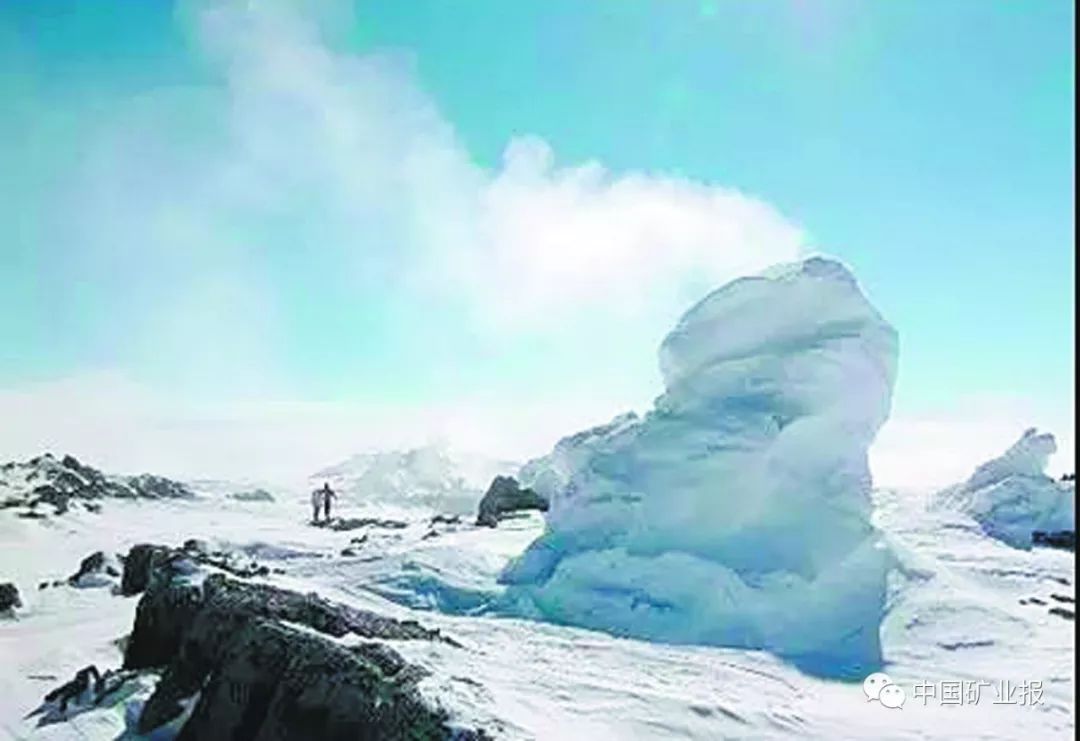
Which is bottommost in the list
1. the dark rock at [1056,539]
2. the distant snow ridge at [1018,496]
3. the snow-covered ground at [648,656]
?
the snow-covered ground at [648,656]

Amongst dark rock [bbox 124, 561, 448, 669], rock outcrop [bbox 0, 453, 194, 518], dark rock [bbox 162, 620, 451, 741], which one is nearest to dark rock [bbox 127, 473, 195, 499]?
rock outcrop [bbox 0, 453, 194, 518]

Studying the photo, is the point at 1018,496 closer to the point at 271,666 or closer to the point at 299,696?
the point at 271,666

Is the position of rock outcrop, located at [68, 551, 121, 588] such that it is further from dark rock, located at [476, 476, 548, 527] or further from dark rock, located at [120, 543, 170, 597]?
dark rock, located at [476, 476, 548, 527]

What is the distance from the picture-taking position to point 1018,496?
40125 millimetres

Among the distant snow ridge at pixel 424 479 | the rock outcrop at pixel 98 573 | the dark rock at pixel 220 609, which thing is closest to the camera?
the dark rock at pixel 220 609

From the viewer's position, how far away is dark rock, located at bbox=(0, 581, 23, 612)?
25500 mm

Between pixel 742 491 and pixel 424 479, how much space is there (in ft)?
261

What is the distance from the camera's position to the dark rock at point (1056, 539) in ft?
103

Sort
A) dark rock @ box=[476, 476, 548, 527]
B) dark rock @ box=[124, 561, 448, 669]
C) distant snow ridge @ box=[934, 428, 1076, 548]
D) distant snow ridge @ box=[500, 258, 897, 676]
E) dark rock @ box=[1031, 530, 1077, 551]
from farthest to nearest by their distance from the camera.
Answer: dark rock @ box=[476, 476, 548, 527] < distant snow ridge @ box=[934, 428, 1076, 548] < dark rock @ box=[1031, 530, 1077, 551] < distant snow ridge @ box=[500, 258, 897, 676] < dark rock @ box=[124, 561, 448, 669]

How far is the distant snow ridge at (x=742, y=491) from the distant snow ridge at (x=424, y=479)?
58175 mm

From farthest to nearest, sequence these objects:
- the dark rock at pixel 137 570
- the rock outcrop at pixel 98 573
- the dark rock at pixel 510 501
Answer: the dark rock at pixel 510 501
the rock outcrop at pixel 98 573
the dark rock at pixel 137 570

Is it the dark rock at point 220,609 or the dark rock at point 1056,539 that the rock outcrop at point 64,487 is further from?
the dark rock at point 1056,539

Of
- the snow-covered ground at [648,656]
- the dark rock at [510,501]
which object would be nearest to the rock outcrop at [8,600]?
the snow-covered ground at [648,656]

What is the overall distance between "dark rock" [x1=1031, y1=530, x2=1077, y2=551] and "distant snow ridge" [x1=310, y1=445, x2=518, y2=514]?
52.1 metres
